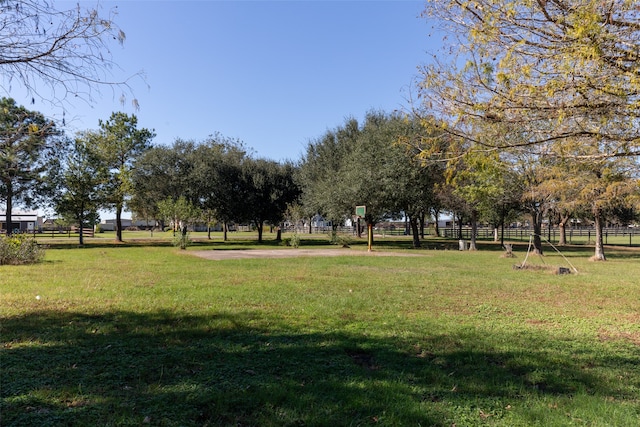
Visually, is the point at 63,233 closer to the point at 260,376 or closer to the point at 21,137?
the point at 21,137

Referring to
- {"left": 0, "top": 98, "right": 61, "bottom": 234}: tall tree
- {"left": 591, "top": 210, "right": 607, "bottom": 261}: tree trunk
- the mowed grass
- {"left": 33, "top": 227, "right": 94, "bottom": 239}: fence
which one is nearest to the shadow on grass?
the mowed grass

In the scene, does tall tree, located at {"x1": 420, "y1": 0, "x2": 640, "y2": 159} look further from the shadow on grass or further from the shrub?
the shrub

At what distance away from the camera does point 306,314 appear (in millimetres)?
6758

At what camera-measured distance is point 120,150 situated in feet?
118

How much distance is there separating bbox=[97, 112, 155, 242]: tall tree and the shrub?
17.9m

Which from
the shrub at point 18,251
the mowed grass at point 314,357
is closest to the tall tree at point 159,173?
the shrub at point 18,251

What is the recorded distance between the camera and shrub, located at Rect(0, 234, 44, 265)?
565 inches

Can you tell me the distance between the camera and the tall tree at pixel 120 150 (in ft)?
109

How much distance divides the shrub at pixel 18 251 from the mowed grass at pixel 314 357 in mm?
6955

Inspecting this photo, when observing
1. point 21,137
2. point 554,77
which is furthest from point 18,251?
point 554,77

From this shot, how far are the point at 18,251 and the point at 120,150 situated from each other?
23.4m

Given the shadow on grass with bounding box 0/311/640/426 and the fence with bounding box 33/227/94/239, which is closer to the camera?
the shadow on grass with bounding box 0/311/640/426

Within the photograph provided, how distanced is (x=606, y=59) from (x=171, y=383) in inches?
222

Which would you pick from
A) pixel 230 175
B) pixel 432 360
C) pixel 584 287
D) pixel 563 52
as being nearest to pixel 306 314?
pixel 432 360
